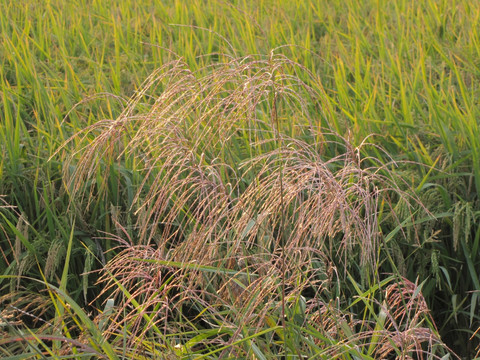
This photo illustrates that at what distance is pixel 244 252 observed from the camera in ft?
4.71

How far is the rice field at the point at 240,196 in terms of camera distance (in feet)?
4.34

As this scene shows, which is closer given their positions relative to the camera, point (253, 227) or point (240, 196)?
point (253, 227)

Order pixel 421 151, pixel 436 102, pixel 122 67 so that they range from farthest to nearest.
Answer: pixel 122 67
pixel 436 102
pixel 421 151

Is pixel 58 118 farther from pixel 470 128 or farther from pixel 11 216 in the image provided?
pixel 470 128

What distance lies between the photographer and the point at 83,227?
2.08 metres

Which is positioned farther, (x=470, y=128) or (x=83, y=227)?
(x=470, y=128)

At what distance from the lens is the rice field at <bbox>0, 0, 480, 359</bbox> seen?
52.1 inches

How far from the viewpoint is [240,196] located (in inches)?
57.9

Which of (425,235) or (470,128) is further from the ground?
(470,128)

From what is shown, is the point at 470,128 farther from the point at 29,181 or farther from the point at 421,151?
the point at 29,181

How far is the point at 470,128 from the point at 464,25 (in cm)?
147

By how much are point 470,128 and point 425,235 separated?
462mm

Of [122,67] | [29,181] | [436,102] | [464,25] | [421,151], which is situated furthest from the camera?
[464,25]

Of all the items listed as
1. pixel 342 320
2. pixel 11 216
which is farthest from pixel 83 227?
pixel 342 320
